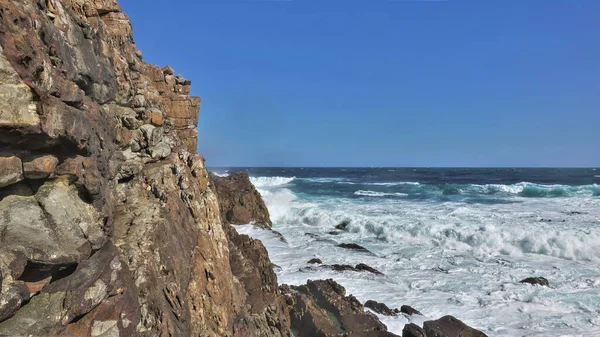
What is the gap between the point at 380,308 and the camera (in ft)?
37.6

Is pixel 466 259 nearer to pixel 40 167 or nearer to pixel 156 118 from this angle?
pixel 156 118

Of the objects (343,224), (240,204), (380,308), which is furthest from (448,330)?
(343,224)

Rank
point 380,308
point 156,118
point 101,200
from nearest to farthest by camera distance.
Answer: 1. point 101,200
2. point 156,118
3. point 380,308

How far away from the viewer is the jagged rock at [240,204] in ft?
74.3

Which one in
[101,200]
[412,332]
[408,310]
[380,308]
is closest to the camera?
[101,200]

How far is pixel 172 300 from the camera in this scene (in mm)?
5289

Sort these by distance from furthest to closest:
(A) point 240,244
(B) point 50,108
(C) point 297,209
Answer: (C) point 297,209
(A) point 240,244
(B) point 50,108

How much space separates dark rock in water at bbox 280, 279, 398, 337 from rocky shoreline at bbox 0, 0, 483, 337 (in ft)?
1.39

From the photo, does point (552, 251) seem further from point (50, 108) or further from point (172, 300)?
point (50, 108)

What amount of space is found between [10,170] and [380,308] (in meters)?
10.4

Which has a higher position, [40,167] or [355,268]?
[40,167]

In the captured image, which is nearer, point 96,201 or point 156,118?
point 96,201

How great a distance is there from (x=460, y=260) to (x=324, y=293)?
9867mm

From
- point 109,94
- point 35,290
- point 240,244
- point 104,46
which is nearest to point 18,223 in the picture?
point 35,290
